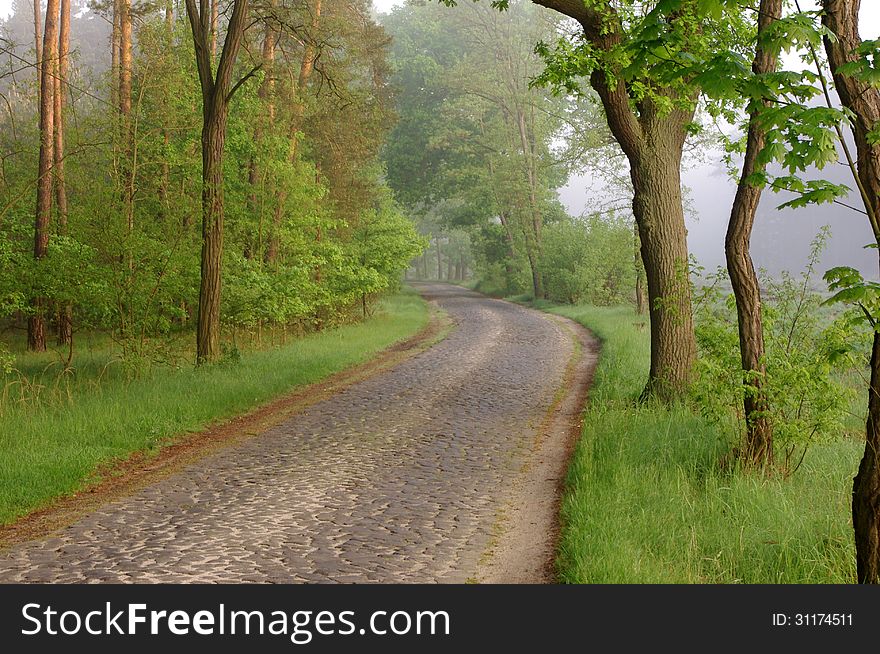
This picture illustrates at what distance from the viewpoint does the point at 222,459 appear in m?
9.13

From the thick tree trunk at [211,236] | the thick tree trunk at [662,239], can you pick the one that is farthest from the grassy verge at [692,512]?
the thick tree trunk at [211,236]

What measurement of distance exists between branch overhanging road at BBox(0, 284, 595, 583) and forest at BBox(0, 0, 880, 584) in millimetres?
606

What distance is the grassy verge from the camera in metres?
5.41

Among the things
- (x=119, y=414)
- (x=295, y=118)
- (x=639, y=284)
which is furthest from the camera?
(x=639, y=284)

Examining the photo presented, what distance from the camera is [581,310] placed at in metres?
33.5

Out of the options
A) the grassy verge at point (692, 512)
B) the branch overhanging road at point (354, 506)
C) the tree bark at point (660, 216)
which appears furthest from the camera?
the tree bark at point (660, 216)

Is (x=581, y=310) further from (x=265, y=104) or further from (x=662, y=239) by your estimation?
(x=662, y=239)

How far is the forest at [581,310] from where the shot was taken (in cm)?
478

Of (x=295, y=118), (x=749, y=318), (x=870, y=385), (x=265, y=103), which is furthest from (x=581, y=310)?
(x=870, y=385)

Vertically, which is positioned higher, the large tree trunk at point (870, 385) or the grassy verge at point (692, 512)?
the large tree trunk at point (870, 385)

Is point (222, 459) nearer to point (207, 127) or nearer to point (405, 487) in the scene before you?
point (405, 487)

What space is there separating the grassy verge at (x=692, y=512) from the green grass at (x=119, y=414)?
5086 mm

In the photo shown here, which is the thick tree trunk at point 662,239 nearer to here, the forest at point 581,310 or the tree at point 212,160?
the forest at point 581,310

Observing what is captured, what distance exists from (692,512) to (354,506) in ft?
9.85
